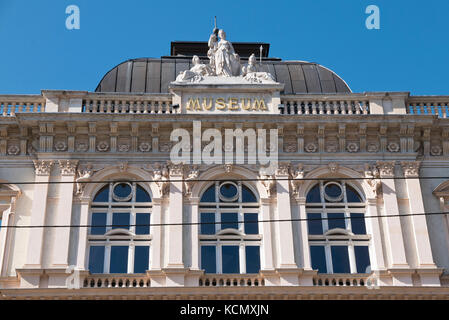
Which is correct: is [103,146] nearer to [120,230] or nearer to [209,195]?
[120,230]

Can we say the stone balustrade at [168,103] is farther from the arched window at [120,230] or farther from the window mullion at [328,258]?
the window mullion at [328,258]

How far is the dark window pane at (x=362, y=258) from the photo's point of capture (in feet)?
84.5

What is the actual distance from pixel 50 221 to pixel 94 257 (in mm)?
1841

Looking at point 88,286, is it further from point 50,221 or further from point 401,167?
point 401,167

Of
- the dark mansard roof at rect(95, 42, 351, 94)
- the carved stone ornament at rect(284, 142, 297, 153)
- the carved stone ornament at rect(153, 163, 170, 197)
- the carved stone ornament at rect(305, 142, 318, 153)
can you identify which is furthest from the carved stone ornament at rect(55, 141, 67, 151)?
the carved stone ornament at rect(305, 142, 318, 153)

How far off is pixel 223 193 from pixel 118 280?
4.74 metres

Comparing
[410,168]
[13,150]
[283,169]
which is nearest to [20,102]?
[13,150]

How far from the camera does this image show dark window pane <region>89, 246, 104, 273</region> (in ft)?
83.5

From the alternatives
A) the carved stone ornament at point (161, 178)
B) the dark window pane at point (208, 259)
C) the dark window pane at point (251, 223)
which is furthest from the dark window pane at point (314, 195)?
the carved stone ornament at point (161, 178)

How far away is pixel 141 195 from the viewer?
27.0 m

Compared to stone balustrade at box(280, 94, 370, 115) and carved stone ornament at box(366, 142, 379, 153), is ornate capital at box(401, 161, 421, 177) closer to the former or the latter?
carved stone ornament at box(366, 142, 379, 153)

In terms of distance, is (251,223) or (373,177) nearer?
(251,223)

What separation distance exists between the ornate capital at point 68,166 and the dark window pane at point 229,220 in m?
5.19

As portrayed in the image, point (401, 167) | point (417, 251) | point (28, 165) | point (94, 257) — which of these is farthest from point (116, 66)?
point (417, 251)
